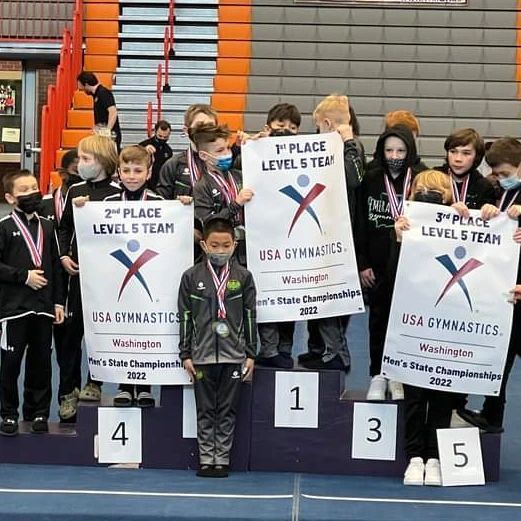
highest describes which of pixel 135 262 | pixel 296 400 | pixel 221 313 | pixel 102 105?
pixel 102 105

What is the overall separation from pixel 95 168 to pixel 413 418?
2.09 m

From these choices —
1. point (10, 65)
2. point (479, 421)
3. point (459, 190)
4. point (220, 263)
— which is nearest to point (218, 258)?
point (220, 263)

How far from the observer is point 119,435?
5.22m

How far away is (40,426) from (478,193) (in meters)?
2.55

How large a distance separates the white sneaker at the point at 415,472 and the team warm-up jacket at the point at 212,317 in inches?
37.7

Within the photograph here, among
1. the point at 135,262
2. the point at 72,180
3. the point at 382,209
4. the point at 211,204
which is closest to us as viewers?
the point at 135,262

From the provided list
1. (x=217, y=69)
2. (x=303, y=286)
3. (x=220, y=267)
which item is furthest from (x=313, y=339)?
(x=217, y=69)

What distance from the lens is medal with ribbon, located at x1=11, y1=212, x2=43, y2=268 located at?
5.19m

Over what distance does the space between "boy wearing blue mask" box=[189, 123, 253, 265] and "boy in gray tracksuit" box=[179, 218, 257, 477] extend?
0.24 m

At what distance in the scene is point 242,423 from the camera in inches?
204

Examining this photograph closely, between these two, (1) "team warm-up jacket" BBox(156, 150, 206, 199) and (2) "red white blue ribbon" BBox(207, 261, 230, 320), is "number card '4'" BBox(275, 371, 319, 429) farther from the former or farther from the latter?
(1) "team warm-up jacket" BBox(156, 150, 206, 199)

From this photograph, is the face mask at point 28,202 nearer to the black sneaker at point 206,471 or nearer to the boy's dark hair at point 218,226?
the boy's dark hair at point 218,226

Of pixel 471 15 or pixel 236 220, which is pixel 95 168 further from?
pixel 471 15

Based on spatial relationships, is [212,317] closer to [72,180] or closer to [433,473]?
[433,473]
